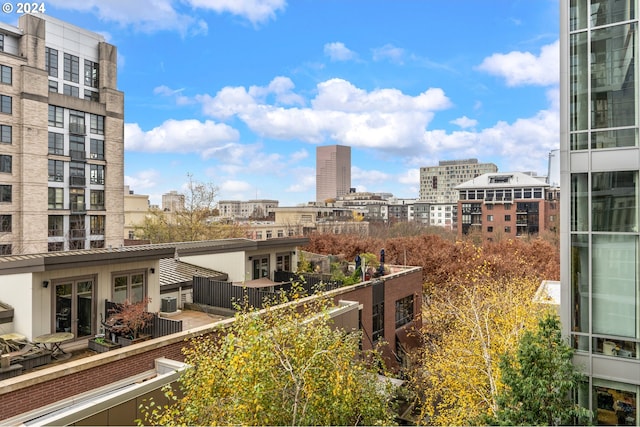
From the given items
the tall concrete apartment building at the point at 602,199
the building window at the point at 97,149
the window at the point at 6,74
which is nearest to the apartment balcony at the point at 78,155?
the building window at the point at 97,149

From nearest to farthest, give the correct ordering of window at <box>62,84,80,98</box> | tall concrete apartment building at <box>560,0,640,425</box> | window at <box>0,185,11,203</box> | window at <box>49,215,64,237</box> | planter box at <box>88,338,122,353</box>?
tall concrete apartment building at <box>560,0,640,425</box>, planter box at <box>88,338,122,353</box>, window at <box>0,185,11,203</box>, window at <box>49,215,64,237</box>, window at <box>62,84,80,98</box>

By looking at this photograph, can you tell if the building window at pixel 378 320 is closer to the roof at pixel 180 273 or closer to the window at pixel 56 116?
the roof at pixel 180 273

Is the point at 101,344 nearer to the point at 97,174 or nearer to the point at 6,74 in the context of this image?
the point at 6,74

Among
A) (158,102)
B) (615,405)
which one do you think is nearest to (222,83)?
(158,102)

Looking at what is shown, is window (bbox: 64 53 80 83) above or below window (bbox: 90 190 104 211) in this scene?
above

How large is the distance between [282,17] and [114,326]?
3116cm

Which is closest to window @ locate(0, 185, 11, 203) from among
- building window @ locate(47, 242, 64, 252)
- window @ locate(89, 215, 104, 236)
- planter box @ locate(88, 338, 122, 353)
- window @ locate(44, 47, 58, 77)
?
building window @ locate(47, 242, 64, 252)

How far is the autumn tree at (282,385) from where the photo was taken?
19.4 feet

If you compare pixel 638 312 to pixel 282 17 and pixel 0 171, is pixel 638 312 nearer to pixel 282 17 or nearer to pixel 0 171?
pixel 282 17

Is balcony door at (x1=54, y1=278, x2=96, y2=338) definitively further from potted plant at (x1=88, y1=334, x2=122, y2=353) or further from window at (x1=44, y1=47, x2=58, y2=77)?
window at (x1=44, y1=47, x2=58, y2=77)

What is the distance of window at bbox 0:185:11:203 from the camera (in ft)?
126

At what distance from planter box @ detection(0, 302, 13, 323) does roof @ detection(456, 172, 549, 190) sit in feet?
275

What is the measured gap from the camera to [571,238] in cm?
893

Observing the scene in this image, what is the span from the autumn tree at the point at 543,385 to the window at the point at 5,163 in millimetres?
44826
